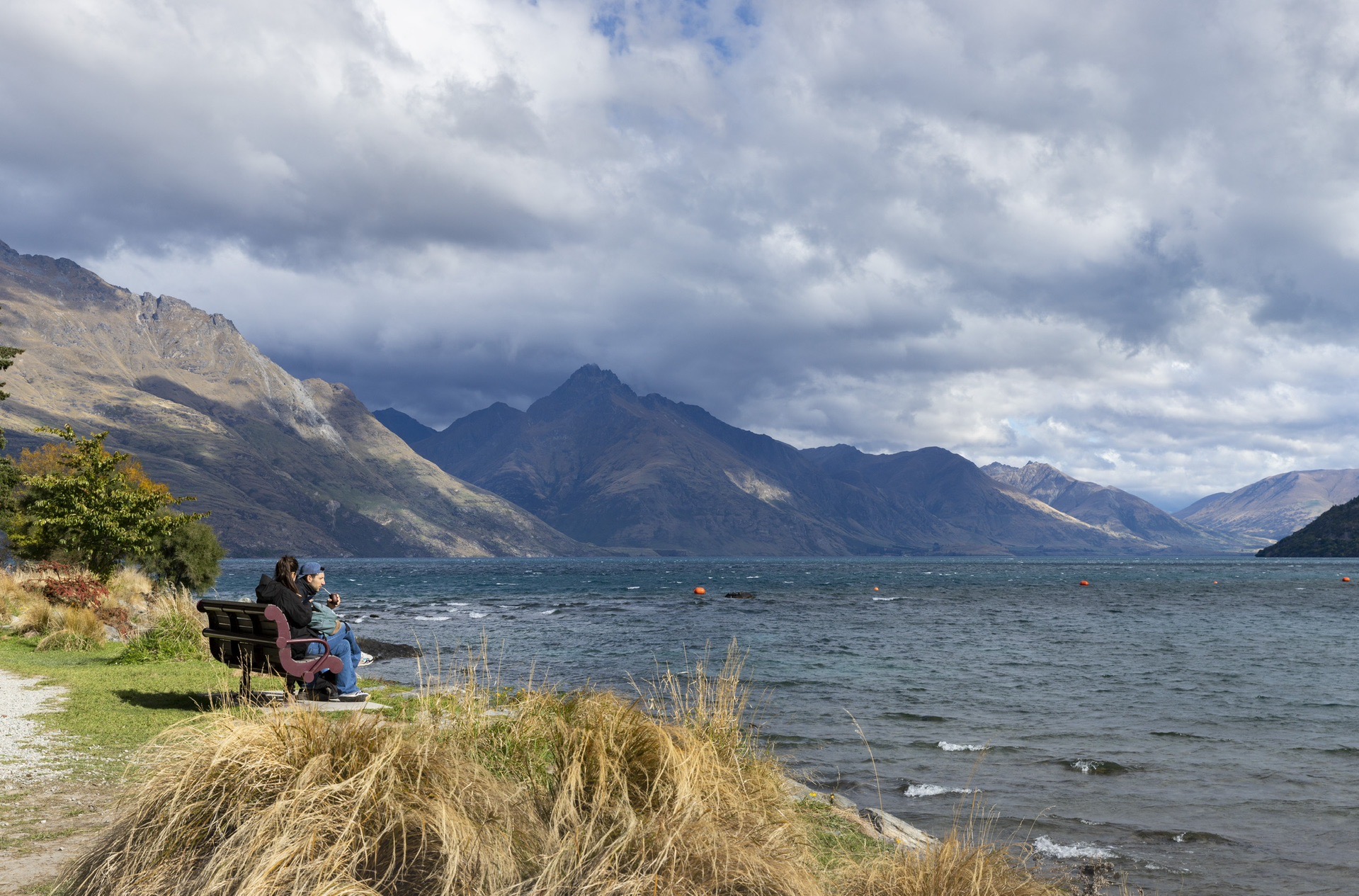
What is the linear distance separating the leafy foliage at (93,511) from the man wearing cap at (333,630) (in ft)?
63.2

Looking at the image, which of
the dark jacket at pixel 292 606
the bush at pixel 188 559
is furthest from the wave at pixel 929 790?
the bush at pixel 188 559

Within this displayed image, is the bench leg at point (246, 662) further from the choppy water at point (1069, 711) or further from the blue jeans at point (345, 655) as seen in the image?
the choppy water at point (1069, 711)

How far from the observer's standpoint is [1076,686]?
2134 cm

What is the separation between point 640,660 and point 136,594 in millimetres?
16728

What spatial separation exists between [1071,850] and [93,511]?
87.6 feet

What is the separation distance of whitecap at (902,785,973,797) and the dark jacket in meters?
7.48

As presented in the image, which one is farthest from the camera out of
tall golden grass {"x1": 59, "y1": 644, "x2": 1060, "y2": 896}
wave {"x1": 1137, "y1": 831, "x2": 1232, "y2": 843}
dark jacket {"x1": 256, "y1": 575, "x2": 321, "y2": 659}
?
dark jacket {"x1": 256, "y1": 575, "x2": 321, "y2": 659}

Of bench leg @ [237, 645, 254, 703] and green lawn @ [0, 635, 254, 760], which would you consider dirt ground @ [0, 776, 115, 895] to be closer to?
green lawn @ [0, 635, 254, 760]

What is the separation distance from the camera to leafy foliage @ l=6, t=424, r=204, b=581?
25828mm

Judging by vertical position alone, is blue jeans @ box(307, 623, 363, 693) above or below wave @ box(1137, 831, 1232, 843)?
above

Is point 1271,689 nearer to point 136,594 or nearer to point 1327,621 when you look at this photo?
point 1327,621

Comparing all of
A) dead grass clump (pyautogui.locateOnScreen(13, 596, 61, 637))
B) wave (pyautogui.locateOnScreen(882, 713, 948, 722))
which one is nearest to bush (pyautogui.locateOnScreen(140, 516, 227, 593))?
dead grass clump (pyautogui.locateOnScreen(13, 596, 61, 637))

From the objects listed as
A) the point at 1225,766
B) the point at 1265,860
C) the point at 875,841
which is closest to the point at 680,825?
the point at 875,841

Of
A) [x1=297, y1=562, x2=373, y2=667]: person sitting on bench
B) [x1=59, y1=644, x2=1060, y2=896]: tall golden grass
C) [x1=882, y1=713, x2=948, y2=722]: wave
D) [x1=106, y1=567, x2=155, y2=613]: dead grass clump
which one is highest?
[x1=297, y1=562, x2=373, y2=667]: person sitting on bench
